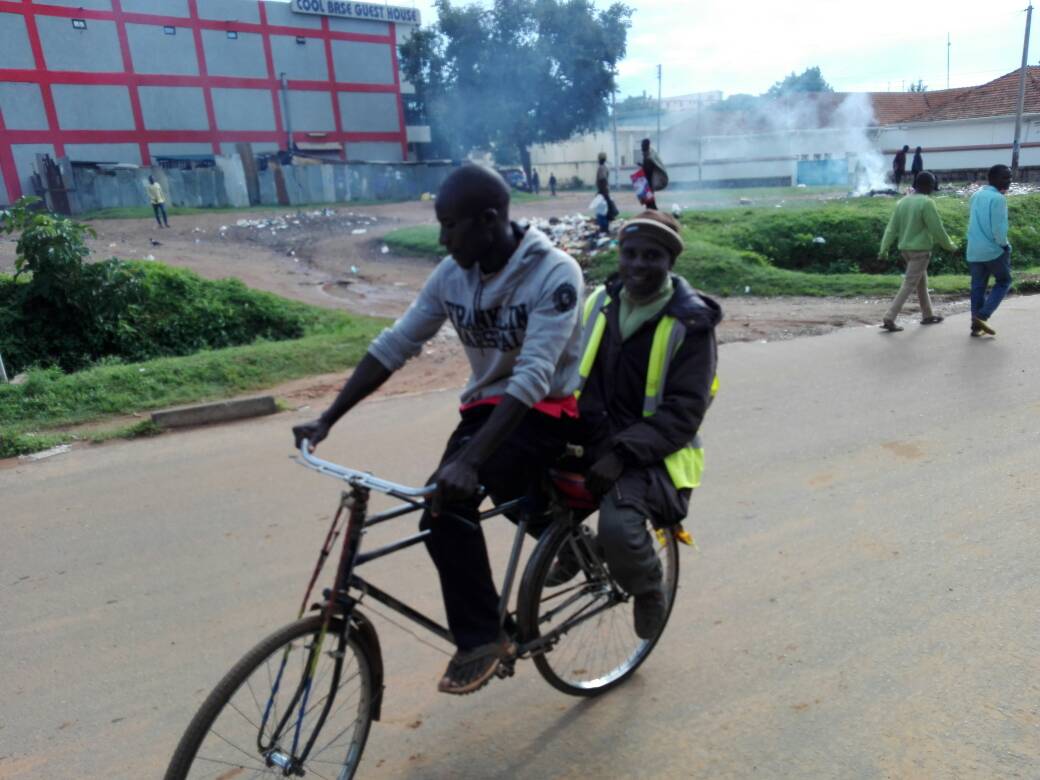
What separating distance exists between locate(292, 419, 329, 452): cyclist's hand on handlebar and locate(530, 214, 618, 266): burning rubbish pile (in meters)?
10.9

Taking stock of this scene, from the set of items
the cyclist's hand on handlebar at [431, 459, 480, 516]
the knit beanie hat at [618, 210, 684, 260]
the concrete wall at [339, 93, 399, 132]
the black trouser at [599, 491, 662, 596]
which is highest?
the concrete wall at [339, 93, 399, 132]

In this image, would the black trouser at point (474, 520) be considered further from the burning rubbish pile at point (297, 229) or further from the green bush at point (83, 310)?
the burning rubbish pile at point (297, 229)

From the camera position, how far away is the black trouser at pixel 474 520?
2.46 m

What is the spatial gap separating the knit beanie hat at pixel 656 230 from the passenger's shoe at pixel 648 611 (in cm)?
120

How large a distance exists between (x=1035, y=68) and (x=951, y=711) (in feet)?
155

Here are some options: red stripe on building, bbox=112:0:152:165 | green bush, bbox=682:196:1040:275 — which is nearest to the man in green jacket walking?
green bush, bbox=682:196:1040:275

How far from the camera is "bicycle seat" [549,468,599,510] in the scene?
2.73 metres

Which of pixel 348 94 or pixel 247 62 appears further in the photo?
pixel 348 94

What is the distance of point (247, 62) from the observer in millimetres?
37750

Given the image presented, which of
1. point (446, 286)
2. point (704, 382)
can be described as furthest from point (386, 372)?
point (704, 382)

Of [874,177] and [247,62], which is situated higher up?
[247,62]

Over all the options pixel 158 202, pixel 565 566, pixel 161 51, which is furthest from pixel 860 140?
pixel 565 566

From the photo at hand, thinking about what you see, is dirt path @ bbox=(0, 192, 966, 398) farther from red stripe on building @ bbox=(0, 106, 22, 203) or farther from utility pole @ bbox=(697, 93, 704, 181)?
utility pole @ bbox=(697, 93, 704, 181)

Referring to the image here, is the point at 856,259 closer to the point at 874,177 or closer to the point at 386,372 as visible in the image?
the point at 386,372
